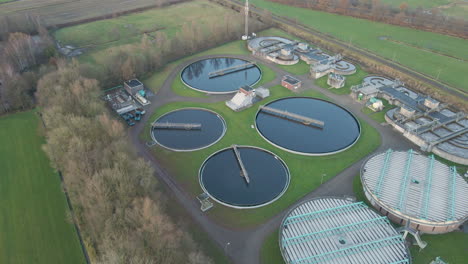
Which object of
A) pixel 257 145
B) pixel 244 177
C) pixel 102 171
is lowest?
pixel 244 177

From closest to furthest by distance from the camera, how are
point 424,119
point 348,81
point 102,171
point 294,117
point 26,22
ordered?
point 102,171, point 424,119, point 294,117, point 348,81, point 26,22

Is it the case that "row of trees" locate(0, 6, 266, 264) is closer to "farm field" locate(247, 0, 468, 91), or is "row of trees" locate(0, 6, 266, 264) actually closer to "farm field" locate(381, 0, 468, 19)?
"farm field" locate(247, 0, 468, 91)

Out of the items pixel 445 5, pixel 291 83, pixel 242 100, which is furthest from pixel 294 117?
pixel 445 5

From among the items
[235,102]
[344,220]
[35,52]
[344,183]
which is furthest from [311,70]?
[35,52]


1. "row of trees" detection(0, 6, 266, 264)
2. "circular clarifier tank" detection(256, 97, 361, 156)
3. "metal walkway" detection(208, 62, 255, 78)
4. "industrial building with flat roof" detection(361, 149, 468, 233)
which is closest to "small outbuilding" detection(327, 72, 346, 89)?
"circular clarifier tank" detection(256, 97, 361, 156)

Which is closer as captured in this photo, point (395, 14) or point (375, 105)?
point (375, 105)

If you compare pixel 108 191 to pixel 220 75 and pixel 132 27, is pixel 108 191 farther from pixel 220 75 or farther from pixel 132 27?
pixel 132 27
